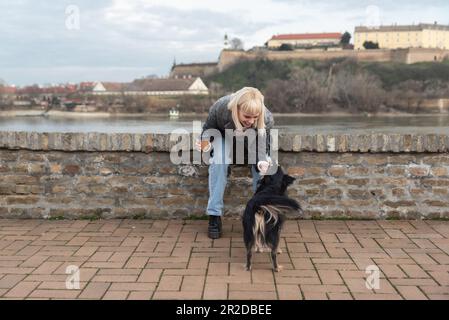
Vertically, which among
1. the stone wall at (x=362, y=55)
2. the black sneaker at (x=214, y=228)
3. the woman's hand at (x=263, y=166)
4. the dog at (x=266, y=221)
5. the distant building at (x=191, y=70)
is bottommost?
the black sneaker at (x=214, y=228)

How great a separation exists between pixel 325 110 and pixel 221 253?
51999 millimetres

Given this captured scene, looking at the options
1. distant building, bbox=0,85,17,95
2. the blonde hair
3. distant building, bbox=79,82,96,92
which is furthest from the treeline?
the blonde hair

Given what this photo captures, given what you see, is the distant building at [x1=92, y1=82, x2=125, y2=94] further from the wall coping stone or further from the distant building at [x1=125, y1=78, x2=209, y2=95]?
the wall coping stone

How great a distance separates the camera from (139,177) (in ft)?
15.1

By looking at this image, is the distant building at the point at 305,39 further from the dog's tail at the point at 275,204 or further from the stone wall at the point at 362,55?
the dog's tail at the point at 275,204

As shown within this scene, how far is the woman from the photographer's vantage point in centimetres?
359

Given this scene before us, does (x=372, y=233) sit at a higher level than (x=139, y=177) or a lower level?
lower

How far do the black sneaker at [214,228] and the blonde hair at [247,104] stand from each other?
2.69ft

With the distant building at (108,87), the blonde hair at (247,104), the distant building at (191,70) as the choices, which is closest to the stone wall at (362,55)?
the distant building at (191,70)

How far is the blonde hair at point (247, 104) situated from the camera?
355 cm
